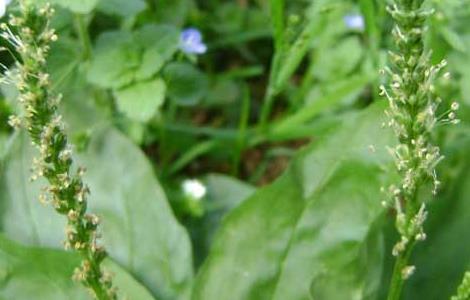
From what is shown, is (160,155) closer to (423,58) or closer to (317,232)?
(317,232)

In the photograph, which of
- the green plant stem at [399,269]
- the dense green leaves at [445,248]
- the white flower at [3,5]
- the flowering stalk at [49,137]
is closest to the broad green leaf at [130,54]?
the white flower at [3,5]

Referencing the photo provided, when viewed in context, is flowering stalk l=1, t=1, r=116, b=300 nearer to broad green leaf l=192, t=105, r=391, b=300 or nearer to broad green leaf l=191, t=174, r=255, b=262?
broad green leaf l=192, t=105, r=391, b=300

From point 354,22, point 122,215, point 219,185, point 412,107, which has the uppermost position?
point 412,107

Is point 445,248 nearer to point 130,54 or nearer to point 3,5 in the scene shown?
point 130,54

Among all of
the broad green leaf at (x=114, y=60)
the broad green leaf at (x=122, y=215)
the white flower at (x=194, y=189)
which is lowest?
the white flower at (x=194, y=189)

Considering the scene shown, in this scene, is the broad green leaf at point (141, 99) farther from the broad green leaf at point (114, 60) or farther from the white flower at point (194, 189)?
the white flower at point (194, 189)

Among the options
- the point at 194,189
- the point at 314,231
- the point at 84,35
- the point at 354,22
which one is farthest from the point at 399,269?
the point at 354,22
